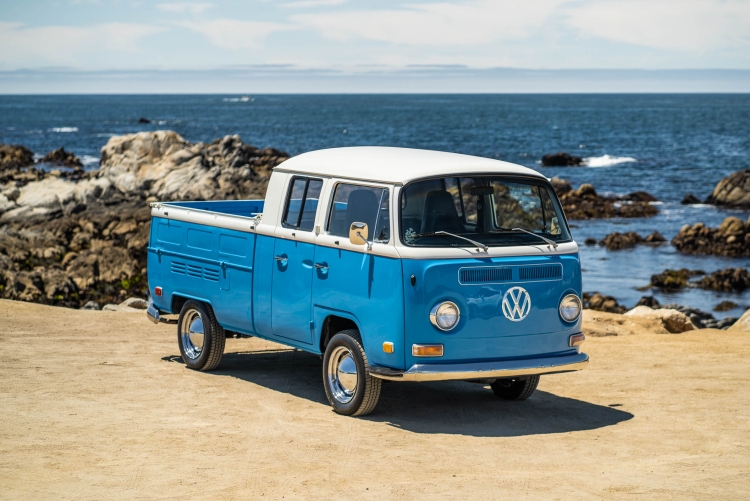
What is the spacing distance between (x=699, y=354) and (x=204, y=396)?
643 centimetres

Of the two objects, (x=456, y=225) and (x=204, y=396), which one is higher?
(x=456, y=225)

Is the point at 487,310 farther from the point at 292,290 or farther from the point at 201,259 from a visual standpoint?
the point at 201,259

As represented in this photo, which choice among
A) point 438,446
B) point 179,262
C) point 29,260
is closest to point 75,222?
point 29,260

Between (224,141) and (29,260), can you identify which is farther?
(224,141)

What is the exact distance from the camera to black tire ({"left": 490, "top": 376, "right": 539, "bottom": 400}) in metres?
10.2

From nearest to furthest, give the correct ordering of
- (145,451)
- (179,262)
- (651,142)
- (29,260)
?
(145,451) → (179,262) → (29,260) → (651,142)

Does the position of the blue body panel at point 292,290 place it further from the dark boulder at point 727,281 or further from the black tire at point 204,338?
the dark boulder at point 727,281

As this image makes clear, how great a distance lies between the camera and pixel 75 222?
26750 millimetres

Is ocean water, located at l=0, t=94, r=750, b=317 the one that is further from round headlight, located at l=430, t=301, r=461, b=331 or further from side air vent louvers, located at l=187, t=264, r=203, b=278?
round headlight, located at l=430, t=301, r=461, b=331

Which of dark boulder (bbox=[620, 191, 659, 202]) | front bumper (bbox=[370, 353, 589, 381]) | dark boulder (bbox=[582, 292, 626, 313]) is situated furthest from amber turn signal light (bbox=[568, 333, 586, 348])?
dark boulder (bbox=[620, 191, 659, 202])

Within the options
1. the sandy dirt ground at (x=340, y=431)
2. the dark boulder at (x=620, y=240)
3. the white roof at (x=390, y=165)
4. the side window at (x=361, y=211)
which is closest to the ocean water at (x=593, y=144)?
the dark boulder at (x=620, y=240)

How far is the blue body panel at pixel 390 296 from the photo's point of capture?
28.8ft

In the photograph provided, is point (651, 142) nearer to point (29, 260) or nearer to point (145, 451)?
point (29, 260)

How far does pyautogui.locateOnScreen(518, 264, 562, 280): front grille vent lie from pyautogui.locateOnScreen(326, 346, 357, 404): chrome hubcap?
169cm
